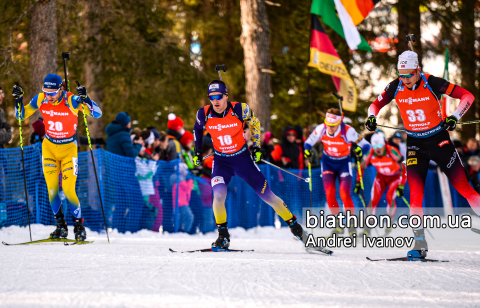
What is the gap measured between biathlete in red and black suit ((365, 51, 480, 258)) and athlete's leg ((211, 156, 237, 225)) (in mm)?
1780

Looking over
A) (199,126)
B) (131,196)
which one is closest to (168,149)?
(131,196)

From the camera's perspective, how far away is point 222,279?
14.5 feet

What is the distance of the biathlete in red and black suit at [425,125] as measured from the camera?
6.11 meters

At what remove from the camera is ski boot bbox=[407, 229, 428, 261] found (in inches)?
233

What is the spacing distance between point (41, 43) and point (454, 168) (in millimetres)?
7784

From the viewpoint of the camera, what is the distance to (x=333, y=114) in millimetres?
8625

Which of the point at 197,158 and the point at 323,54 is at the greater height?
the point at 323,54

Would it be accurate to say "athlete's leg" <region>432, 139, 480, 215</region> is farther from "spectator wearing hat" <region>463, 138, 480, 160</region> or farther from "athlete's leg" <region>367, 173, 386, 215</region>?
"spectator wearing hat" <region>463, 138, 480, 160</region>

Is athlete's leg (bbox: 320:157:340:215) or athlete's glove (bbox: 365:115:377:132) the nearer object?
athlete's glove (bbox: 365:115:377:132)

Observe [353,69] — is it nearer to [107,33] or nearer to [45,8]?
[107,33]

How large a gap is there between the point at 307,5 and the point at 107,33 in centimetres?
795

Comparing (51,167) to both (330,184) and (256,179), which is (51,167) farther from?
(330,184)

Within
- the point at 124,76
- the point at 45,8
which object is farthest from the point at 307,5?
the point at 45,8

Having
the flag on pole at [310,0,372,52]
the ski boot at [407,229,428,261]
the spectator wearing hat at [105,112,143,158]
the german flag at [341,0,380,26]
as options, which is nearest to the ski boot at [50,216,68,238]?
the spectator wearing hat at [105,112,143,158]
